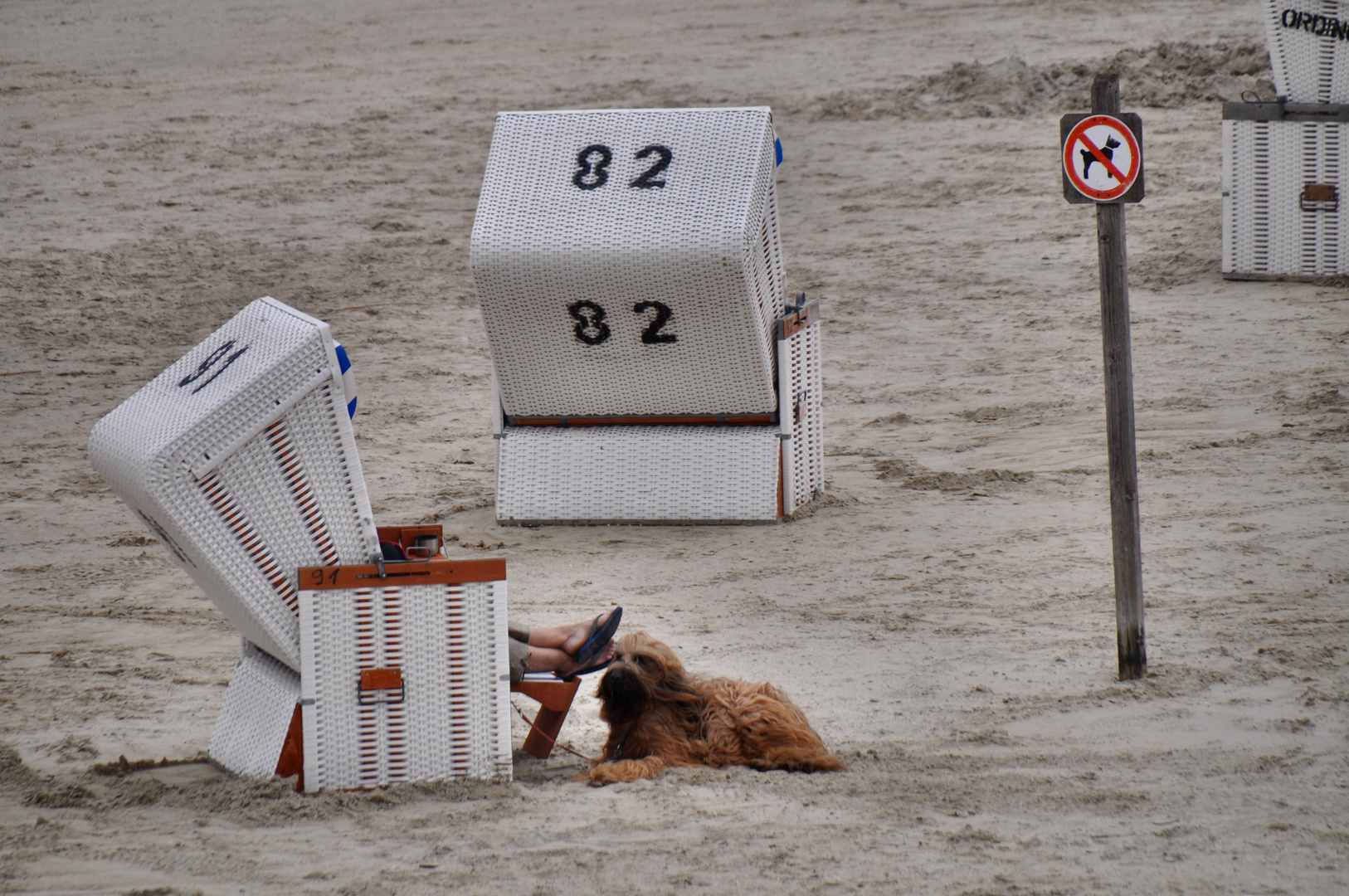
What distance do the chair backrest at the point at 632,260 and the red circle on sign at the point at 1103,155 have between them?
2.01 metres

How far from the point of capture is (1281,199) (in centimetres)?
1038

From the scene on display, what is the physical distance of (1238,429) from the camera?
805 cm

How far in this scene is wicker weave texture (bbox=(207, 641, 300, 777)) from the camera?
4.52 meters

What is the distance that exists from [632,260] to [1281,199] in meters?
5.66

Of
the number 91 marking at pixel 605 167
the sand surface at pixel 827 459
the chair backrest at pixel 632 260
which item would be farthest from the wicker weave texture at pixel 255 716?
the number 91 marking at pixel 605 167

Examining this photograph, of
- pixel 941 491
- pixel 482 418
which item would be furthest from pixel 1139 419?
pixel 482 418

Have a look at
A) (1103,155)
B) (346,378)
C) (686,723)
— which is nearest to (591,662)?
(686,723)

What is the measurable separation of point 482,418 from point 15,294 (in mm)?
4760

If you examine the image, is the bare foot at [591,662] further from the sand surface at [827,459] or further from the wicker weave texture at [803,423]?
the wicker weave texture at [803,423]

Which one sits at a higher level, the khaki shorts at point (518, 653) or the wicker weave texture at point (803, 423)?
the khaki shorts at point (518, 653)

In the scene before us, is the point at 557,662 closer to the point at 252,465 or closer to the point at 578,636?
the point at 578,636

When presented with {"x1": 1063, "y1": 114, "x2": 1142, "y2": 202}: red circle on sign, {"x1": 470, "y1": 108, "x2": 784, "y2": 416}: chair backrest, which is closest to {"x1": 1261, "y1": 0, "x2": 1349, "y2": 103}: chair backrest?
{"x1": 470, "y1": 108, "x2": 784, "y2": 416}: chair backrest

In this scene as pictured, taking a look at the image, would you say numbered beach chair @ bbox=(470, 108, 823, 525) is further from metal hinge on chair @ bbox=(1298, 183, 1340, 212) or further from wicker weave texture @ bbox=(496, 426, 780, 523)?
metal hinge on chair @ bbox=(1298, 183, 1340, 212)

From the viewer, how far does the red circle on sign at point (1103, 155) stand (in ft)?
16.5
